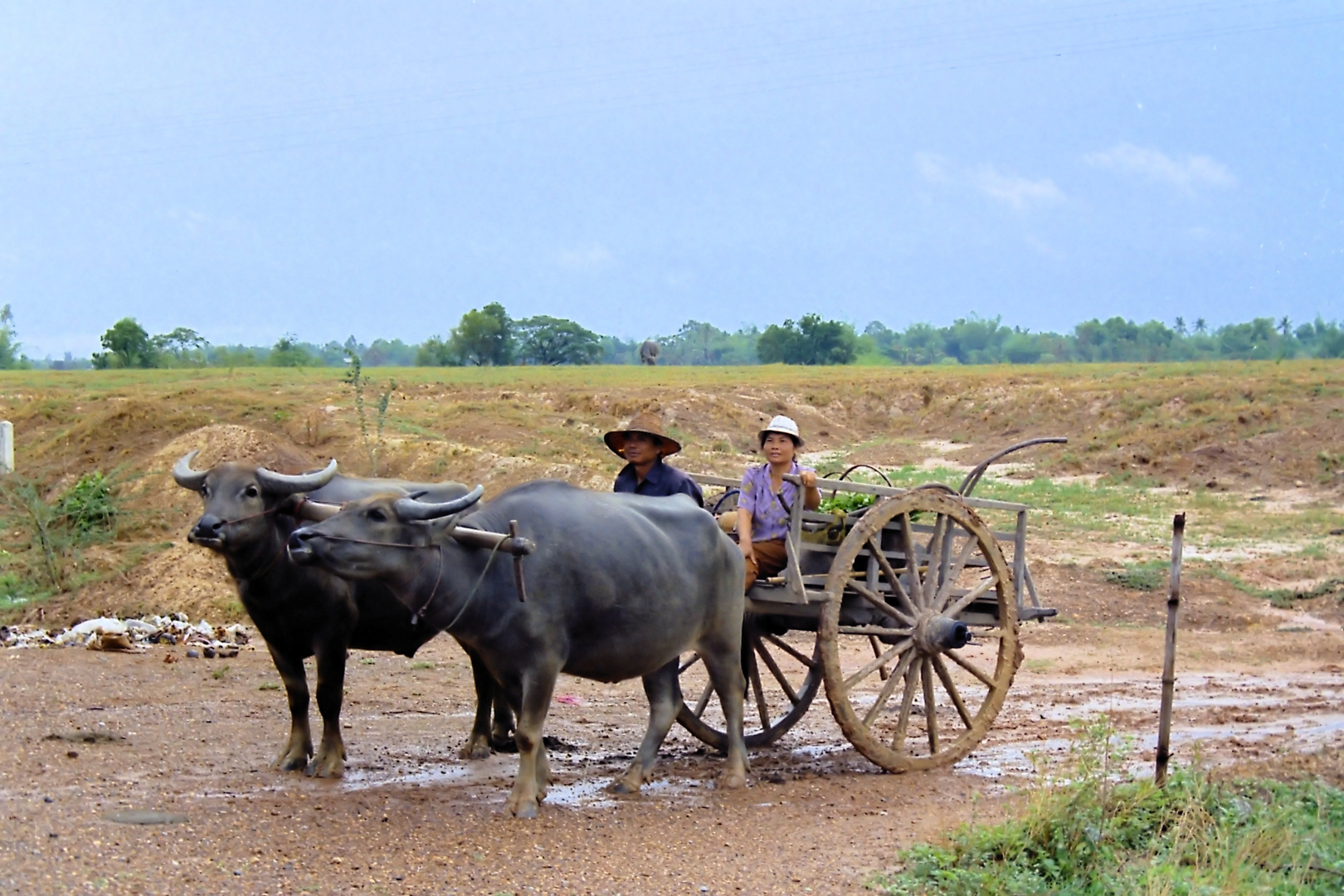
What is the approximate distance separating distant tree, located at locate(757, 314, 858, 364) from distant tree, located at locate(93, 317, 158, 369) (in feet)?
93.3

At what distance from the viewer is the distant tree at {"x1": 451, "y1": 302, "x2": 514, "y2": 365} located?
203 feet

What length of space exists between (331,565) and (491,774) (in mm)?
1930

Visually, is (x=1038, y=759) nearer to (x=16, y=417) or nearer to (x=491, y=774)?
(x=491, y=774)

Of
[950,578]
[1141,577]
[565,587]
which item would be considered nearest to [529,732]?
[565,587]

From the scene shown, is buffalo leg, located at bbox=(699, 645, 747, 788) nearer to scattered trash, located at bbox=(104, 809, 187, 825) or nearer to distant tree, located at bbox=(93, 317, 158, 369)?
scattered trash, located at bbox=(104, 809, 187, 825)

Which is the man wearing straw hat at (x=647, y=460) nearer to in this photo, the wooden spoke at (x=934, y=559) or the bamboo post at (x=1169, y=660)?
the wooden spoke at (x=934, y=559)

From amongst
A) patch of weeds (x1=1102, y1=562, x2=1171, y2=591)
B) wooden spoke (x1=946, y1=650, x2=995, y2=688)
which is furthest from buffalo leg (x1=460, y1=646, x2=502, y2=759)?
patch of weeds (x1=1102, y1=562, x2=1171, y2=591)

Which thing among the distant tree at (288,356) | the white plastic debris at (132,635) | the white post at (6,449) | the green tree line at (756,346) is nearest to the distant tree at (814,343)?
the green tree line at (756,346)

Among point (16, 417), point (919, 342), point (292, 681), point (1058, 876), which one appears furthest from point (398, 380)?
point (919, 342)

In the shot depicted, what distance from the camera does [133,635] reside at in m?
12.1

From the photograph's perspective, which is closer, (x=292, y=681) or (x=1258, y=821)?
(x=1258, y=821)

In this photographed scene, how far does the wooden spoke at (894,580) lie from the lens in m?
7.93

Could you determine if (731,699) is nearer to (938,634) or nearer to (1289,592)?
(938,634)

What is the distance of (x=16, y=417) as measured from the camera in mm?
25047
